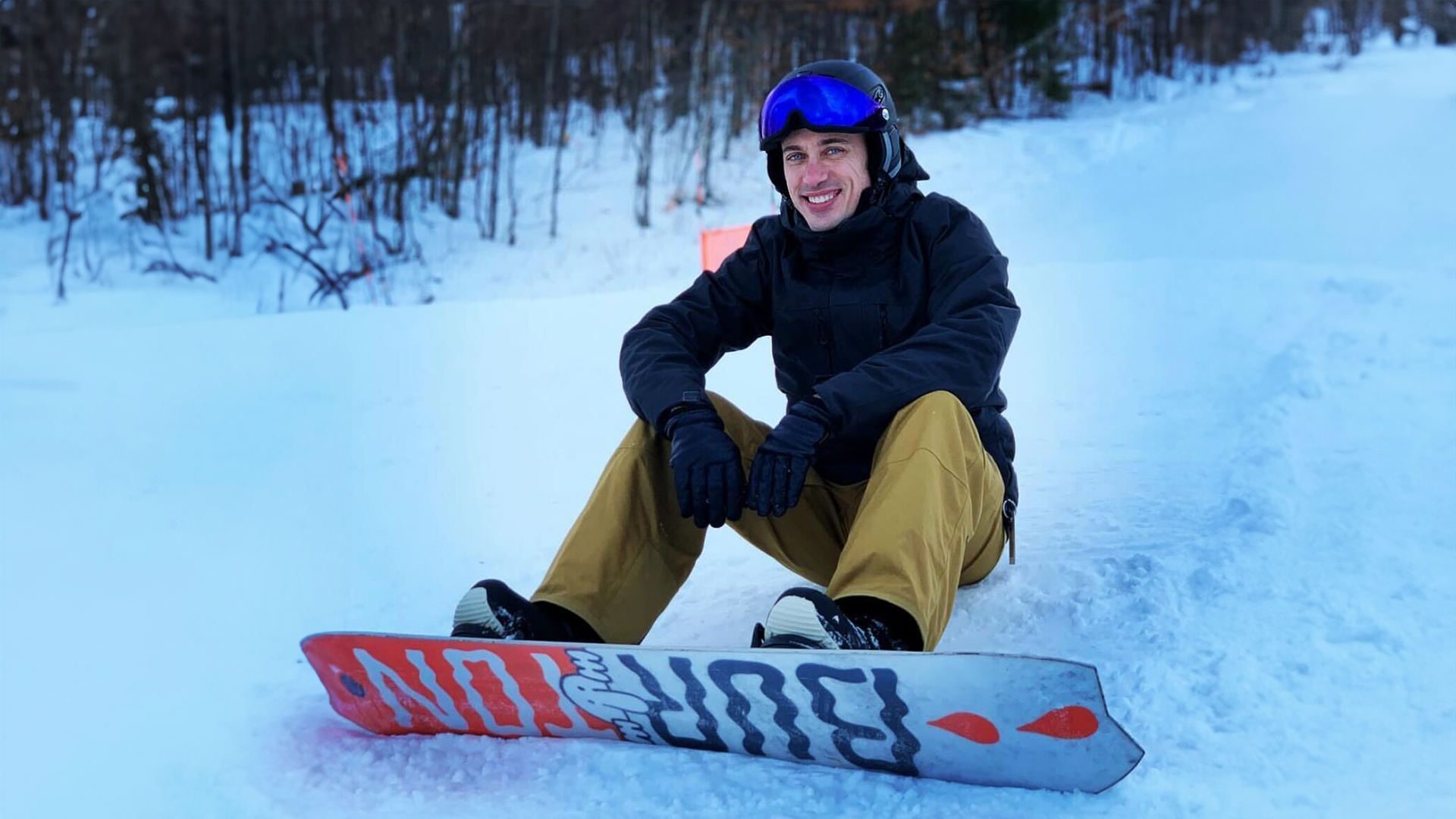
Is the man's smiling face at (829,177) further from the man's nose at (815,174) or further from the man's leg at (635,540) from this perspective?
the man's leg at (635,540)

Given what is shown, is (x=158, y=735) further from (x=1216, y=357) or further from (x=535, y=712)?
(x=1216, y=357)

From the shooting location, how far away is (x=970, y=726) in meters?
1.60

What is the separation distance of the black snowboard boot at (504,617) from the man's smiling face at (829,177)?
33.1 inches

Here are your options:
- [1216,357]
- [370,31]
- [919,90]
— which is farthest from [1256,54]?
[1216,357]

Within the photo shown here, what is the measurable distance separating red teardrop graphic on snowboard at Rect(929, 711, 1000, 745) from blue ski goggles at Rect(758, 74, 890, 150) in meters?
1.10

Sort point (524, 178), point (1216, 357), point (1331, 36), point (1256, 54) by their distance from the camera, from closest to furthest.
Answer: point (1216, 357) < point (524, 178) < point (1256, 54) < point (1331, 36)

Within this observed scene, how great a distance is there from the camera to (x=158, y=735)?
213cm

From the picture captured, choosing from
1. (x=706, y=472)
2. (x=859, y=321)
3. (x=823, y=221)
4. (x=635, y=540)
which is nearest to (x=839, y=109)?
(x=823, y=221)

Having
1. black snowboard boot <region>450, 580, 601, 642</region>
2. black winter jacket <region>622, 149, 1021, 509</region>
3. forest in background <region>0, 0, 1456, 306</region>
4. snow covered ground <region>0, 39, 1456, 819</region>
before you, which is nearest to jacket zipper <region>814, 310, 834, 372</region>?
black winter jacket <region>622, 149, 1021, 509</region>

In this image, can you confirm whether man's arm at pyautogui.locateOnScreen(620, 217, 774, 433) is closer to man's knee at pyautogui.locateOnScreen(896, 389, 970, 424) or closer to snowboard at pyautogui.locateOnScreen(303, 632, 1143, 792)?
man's knee at pyautogui.locateOnScreen(896, 389, 970, 424)

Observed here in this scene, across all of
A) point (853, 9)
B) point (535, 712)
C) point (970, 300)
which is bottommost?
point (535, 712)

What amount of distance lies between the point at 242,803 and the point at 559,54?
37.5 feet

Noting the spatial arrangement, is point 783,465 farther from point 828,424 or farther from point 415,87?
point 415,87

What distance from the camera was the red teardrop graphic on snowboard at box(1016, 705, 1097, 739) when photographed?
61.2 inches
